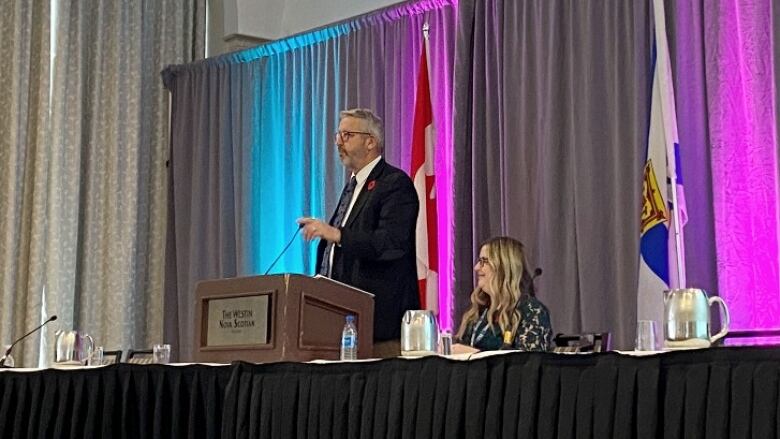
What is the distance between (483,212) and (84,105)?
3.05m

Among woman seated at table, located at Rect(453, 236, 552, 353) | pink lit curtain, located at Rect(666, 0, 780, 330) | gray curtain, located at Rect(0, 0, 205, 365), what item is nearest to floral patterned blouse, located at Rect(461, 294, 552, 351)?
woman seated at table, located at Rect(453, 236, 552, 353)

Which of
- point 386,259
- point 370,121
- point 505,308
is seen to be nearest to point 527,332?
point 505,308

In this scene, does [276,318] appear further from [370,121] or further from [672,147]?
[672,147]

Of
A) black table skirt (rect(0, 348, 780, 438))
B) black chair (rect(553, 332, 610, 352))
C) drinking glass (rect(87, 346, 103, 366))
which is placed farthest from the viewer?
drinking glass (rect(87, 346, 103, 366))

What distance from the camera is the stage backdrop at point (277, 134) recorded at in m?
6.14

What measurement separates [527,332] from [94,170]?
4017 millimetres

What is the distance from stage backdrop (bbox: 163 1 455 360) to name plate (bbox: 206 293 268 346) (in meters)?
2.54

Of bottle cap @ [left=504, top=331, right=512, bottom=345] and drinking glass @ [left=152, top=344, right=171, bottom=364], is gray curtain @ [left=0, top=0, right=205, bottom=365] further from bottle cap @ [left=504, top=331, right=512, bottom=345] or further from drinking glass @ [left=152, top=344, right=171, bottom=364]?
bottle cap @ [left=504, top=331, right=512, bottom=345]

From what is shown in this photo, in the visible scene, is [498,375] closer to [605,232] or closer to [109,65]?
[605,232]

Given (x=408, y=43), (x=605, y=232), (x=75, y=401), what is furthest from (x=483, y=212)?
(x=75, y=401)

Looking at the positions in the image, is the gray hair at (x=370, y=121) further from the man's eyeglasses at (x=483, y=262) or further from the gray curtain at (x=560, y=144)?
the gray curtain at (x=560, y=144)

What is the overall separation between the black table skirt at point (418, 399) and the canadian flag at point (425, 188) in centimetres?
239

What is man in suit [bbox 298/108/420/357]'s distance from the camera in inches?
161

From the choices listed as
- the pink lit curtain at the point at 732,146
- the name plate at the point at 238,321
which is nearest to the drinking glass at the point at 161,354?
the name plate at the point at 238,321
